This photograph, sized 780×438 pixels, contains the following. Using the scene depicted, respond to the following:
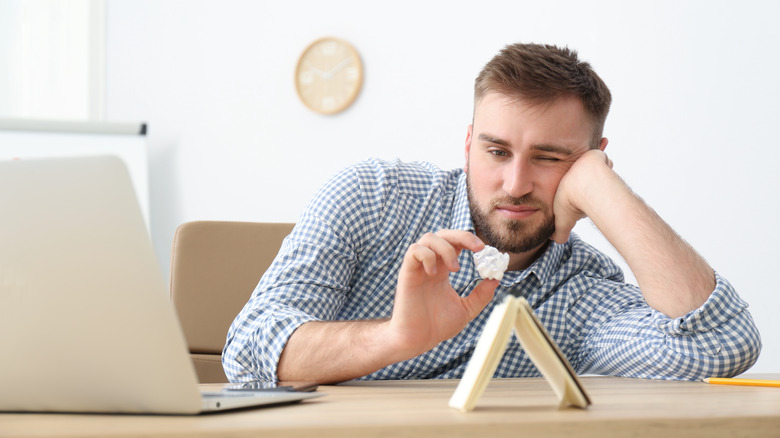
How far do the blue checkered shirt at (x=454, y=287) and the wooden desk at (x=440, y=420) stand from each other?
0.51 m

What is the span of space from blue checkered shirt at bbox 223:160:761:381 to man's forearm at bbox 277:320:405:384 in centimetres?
3

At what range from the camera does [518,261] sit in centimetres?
158

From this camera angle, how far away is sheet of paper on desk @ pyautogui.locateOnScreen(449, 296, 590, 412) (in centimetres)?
57

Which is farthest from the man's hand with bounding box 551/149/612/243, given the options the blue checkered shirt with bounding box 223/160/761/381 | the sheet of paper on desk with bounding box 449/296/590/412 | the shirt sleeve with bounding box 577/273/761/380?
the sheet of paper on desk with bounding box 449/296/590/412

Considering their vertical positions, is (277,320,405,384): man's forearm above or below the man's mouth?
below

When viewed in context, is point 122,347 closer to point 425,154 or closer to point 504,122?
point 504,122

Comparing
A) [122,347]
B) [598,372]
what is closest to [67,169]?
[122,347]

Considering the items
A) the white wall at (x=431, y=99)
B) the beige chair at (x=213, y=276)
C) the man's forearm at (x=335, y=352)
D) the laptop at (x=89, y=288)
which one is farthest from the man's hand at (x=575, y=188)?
the white wall at (x=431, y=99)

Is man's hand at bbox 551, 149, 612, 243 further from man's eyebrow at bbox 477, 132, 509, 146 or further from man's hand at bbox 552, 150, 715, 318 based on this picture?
man's eyebrow at bbox 477, 132, 509, 146

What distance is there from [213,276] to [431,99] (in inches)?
77.8

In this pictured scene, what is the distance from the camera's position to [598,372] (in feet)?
4.82

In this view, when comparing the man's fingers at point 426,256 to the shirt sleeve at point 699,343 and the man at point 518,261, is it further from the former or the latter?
the shirt sleeve at point 699,343

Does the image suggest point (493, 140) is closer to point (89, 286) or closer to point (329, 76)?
point (89, 286)

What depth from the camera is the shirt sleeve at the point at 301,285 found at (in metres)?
1.15
